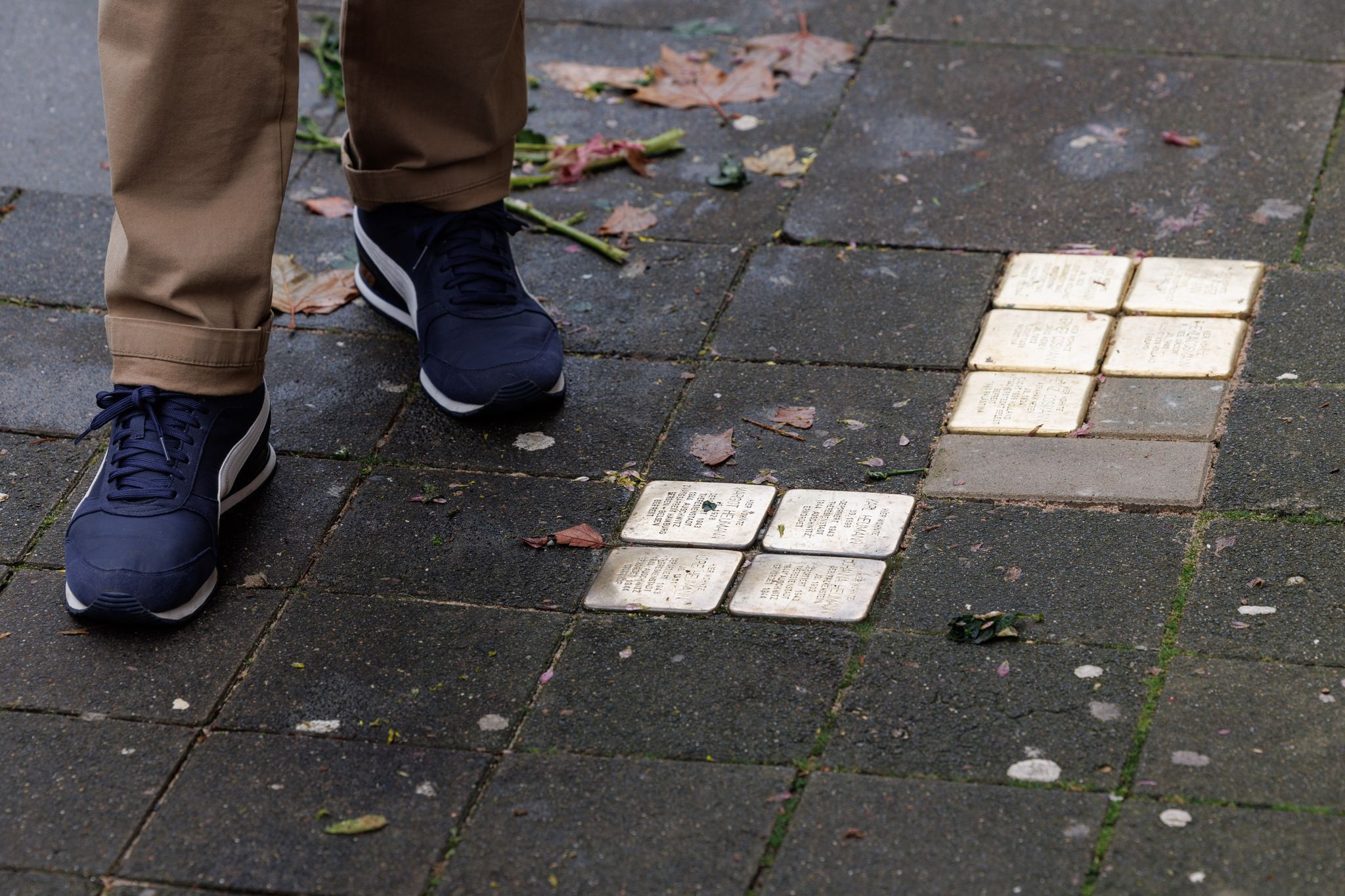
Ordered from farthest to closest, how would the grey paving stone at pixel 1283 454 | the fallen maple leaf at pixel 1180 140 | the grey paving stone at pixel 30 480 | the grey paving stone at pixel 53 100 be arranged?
the grey paving stone at pixel 53 100, the fallen maple leaf at pixel 1180 140, the grey paving stone at pixel 30 480, the grey paving stone at pixel 1283 454

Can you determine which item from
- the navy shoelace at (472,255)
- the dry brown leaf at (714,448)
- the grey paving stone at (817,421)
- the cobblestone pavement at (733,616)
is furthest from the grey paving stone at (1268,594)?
the navy shoelace at (472,255)

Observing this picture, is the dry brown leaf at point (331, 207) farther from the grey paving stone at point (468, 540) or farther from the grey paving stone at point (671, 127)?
the grey paving stone at point (468, 540)

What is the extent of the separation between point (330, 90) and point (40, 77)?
80 cm

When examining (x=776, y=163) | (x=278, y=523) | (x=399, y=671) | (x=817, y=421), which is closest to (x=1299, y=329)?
(x=817, y=421)

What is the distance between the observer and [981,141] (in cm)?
339

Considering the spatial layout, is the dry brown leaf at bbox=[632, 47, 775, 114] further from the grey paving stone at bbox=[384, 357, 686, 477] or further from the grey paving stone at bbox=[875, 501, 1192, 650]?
the grey paving stone at bbox=[875, 501, 1192, 650]

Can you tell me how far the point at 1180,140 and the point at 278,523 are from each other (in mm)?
2148

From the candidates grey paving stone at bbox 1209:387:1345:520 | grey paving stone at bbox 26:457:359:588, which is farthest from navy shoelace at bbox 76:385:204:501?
grey paving stone at bbox 1209:387:1345:520

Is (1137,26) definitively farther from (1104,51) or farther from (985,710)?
(985,710)

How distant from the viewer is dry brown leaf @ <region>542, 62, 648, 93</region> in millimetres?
3775

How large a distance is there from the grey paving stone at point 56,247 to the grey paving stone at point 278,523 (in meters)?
0.69

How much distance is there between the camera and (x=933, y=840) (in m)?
1.70

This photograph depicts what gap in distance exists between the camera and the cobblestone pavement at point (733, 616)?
1727 mm

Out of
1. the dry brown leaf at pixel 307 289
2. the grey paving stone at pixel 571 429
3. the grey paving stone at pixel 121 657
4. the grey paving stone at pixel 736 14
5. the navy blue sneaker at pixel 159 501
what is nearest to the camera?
the grey paving stone at pixel 121 657
